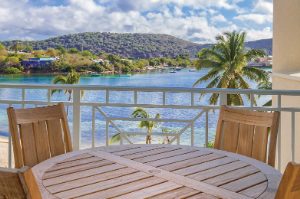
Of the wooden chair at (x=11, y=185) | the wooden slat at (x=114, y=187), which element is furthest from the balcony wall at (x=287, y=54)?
the wooden chair at (x=11, y=185)

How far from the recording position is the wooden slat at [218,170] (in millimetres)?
1640

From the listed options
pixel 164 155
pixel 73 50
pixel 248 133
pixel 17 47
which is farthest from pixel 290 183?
pixel 17 47

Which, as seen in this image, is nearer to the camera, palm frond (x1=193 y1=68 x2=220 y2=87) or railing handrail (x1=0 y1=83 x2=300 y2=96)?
railing handrail (x1=0 y1=83 x2=300 y2=96)

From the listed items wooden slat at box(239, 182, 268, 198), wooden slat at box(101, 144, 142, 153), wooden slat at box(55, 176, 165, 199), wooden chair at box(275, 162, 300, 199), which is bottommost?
wooden slat at box(239, 182, 268, 198)

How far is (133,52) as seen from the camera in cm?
2131

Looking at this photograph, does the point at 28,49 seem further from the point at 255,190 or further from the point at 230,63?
the point at 255,190

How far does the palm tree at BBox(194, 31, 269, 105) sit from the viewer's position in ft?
75.8

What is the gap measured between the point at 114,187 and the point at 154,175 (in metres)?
0.23

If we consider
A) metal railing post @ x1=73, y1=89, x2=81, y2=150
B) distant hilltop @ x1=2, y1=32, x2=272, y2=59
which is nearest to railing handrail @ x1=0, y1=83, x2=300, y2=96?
metal railing post @ x1=73, y1=89, x2=81, y2=150

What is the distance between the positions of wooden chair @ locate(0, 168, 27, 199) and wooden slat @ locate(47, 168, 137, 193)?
54 centimetres

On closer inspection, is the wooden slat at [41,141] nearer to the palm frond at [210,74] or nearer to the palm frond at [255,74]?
the palm frond at [210,74]

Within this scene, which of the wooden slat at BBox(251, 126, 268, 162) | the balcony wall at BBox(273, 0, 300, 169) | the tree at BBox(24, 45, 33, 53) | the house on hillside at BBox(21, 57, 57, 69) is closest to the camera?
the wooden slat at BBox(251, 126, 268, 162)

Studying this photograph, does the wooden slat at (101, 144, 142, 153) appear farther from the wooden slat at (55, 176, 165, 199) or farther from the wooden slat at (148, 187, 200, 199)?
the wooden slat at (148, 187, 200, 199)

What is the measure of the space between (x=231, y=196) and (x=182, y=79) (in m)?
28.2
